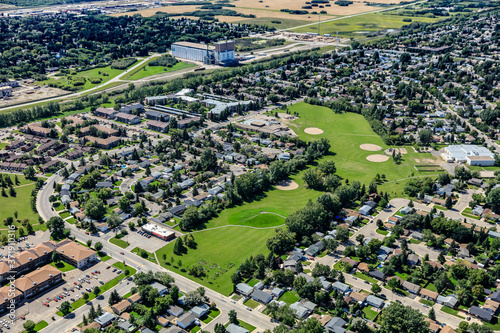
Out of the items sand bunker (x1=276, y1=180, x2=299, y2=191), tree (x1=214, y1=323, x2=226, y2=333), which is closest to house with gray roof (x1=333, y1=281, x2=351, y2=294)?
tree (x1=214, y1=323, x2=226, y2=333)

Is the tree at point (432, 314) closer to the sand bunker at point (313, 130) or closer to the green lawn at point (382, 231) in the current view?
the green lawn at point (382, 231)

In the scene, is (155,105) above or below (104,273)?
above

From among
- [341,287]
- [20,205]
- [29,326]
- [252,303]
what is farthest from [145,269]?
[20,205]

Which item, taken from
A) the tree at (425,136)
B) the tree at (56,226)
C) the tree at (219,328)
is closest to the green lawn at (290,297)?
the tree at (219,328)

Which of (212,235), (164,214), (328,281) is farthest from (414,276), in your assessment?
(164,214)

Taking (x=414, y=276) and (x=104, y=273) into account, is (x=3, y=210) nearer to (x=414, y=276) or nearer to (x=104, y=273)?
(x=104, y=273)

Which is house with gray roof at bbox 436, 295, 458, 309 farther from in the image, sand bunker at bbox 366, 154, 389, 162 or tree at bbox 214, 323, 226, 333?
sand bunker at bbox 366, 154, 389, 162
